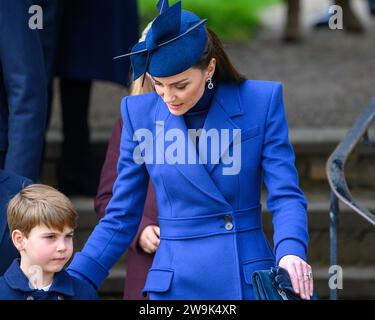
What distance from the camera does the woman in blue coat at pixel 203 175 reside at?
3.45m

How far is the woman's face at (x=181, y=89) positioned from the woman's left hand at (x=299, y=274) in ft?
1.77

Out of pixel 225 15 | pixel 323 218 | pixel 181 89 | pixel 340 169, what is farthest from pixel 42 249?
pixel 225 15

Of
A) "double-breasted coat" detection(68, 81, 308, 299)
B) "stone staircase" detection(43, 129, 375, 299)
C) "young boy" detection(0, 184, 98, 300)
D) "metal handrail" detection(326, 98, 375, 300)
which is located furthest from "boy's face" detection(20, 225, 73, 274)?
"stone staircase" detection(43, 129, 375, 299)

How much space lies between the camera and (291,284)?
10.6ft

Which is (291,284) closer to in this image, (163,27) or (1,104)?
(163,27)

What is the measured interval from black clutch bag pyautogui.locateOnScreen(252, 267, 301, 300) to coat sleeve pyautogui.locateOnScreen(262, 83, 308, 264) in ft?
0.27

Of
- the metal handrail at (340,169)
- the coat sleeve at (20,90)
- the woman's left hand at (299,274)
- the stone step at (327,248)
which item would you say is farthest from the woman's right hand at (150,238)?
the stone step at (327,248)

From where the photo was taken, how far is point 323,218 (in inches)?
222

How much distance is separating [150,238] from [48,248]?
0.91 meters

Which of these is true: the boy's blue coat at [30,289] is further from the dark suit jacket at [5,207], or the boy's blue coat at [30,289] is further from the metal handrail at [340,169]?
the metal handrail at [340,169]

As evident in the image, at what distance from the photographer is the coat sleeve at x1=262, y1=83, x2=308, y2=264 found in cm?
334

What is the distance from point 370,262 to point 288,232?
2.49 meters

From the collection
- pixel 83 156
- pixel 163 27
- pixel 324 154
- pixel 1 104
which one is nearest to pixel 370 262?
pixel 324 154

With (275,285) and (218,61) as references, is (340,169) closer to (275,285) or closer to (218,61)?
(218,61)
